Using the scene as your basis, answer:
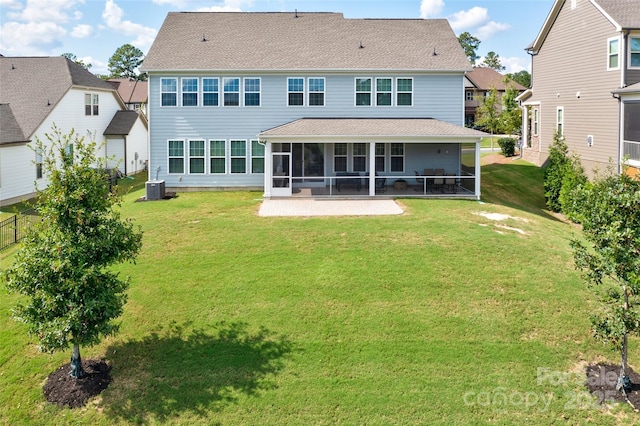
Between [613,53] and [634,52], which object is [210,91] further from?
[634,52]

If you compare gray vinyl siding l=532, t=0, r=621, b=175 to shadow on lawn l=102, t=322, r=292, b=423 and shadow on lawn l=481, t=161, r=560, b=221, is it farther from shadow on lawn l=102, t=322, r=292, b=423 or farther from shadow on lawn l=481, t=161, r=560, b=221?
shadow on lawn l=102, t=322, r=292, b=423

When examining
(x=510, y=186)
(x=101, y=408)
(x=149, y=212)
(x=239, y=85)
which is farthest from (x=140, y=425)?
(x=510, y=186)

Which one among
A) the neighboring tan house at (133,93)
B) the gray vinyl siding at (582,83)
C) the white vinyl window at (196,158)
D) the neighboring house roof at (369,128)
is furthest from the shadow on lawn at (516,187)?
the neighboring tan house at (133,93)

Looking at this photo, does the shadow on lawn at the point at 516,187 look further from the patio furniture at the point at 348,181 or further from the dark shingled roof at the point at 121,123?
the dark shingled roof at the point at 121,123

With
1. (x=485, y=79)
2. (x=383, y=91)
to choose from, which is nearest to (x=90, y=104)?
(x=383, y=91)

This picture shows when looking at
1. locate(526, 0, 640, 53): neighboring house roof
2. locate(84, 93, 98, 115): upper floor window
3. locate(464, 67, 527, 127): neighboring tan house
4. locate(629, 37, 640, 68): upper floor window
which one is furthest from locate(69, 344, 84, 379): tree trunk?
locate(464, 67, 527, 127): neighboring tan house

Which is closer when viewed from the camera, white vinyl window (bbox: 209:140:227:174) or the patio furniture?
the patio furniture
